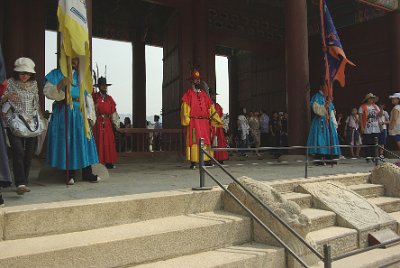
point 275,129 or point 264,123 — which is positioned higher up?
point 264,123

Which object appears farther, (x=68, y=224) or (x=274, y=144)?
(x=274, y=144)

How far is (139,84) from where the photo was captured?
14070 millimetres

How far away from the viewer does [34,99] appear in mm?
4215

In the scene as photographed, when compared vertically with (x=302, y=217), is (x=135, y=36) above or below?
above

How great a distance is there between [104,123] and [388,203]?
493 cm

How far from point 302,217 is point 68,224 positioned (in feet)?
6.59

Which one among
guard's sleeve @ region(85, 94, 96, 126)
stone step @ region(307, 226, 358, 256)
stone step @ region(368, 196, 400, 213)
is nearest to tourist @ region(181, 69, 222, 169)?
guard's sleeve @ region(85, 94, 96, 126)

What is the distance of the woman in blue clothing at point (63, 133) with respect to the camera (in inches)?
176

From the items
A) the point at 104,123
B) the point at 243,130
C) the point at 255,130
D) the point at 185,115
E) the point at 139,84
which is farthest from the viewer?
the point at 139,84

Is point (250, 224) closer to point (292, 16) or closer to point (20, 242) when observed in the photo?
point (20, 242)

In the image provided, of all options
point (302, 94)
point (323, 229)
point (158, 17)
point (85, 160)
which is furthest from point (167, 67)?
point (323, 229)

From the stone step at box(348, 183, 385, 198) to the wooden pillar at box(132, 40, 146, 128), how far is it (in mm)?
9628

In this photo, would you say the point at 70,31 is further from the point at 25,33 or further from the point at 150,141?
the point at 150,141

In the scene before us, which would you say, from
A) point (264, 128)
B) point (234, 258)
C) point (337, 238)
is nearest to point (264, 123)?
point (264, 128)
